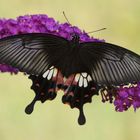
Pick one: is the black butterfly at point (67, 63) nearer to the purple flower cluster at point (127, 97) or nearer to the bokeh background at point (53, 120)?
the purple flower cluster at point (127, 97)

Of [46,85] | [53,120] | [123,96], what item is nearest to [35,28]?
[46,85]

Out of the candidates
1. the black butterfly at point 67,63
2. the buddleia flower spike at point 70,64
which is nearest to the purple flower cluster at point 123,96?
the buddleia flower spike at point 70,64

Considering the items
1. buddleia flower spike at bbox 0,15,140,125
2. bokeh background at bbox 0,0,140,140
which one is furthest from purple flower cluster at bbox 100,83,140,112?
bokeh background at bbox 0,0,140,140

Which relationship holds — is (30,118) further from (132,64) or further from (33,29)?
(132,64)

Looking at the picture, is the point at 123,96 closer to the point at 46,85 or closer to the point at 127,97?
the point at 127,97

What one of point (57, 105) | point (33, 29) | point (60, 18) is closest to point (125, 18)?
point (60, 18)

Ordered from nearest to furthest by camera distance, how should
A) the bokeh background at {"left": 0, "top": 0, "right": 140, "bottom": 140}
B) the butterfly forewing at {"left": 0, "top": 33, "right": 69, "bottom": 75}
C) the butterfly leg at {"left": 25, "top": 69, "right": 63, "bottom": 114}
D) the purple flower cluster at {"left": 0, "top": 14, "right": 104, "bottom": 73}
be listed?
the butterfly forewing at {"left": 0, "top": 33, "right": 69, "bottom": 75}
the butterfly leg at {"left": 25, "top": 69, "right": 63, "bottom": 114}
the purple flower cluster at {"left": 0, "top": 14, "right": 104, "bottom": 73}
the bokeh background at {"left": 0, "top": 0, "right": 140, "bottom": 140}

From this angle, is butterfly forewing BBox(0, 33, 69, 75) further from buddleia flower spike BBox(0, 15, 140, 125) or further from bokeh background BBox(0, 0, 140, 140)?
bokeh background BBox(0, 0, 140, 140)
